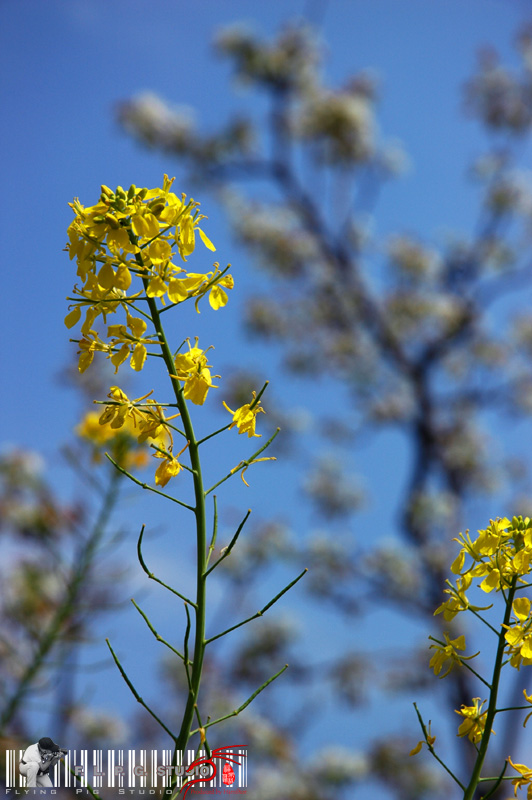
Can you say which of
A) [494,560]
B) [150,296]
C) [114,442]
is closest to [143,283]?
[150,296]

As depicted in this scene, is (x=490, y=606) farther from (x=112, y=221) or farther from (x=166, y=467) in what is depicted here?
(x=112, y=221)

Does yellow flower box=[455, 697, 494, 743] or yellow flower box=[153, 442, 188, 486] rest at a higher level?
yellow flower box=[153, 442, 188, 486]

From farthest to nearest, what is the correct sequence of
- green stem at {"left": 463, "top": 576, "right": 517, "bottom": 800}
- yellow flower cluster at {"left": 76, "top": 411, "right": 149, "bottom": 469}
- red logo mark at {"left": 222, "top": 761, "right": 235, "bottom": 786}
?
yellow flower cluster at {"left": 76, "top": 411, "right": 149, "bottom": 469}, red logo mark at {"left": 222, "top": 761, "right": 235, "bottom": 786}, green stem at {"left": 463, "top": 576, "right": 517, "bottom": 800}

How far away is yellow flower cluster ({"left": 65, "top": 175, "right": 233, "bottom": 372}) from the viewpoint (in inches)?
28.8

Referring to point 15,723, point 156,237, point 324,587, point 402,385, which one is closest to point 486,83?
point 402,385

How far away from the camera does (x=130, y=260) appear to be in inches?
29.1

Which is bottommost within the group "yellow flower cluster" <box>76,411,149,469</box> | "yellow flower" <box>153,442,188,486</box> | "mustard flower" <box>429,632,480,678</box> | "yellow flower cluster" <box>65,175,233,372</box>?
"mustard flower" <box>429,632,480,678</box>

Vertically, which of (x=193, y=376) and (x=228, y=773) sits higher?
(x=193, y=376)

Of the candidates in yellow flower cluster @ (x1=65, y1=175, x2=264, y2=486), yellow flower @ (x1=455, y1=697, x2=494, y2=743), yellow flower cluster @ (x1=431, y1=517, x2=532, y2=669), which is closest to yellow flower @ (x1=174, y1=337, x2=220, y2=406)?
yellow flower cluster @ (x1=65, y1=175, x2=264, y2=486)

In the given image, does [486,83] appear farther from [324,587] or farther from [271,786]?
[271,786]

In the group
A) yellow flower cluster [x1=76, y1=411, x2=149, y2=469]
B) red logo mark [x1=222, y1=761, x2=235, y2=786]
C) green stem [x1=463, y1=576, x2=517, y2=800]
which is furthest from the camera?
yellow flower cluster [x1=76, y1=411, x2=149, y2=469]

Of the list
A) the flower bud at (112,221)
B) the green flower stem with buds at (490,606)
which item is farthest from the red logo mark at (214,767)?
the flower bud at (112,221)

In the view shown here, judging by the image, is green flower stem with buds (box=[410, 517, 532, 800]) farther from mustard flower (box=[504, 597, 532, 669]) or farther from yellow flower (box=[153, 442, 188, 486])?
yellow flower (box=[153, 442, 188, 486])

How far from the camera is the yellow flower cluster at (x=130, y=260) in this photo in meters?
0.73
